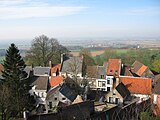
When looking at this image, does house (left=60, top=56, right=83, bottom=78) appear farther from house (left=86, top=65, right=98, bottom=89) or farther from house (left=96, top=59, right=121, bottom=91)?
house (left=96, top=59, right=121, bottom=91)

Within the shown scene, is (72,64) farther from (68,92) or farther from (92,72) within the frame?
(68,92)

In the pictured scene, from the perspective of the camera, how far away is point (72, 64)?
41.5 metres

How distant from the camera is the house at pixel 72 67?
41.0 m

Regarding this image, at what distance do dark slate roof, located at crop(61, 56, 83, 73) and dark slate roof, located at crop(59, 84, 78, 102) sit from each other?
410 inches

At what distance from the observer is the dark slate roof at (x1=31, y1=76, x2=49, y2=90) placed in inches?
1409

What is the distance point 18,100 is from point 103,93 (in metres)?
10.9

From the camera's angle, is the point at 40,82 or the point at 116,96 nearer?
the point at 116,96

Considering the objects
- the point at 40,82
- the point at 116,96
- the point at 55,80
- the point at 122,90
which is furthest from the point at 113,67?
the point at 40,82

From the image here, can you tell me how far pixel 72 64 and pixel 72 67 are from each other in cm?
53

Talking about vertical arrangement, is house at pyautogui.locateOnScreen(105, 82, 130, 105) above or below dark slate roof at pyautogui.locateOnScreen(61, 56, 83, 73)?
below

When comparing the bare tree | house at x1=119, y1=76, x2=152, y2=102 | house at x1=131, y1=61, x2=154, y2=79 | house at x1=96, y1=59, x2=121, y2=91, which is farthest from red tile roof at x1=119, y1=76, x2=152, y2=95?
the bare tree

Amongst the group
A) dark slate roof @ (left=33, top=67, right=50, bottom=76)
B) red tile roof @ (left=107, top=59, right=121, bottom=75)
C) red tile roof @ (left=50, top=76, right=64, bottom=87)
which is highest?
red tile roof @ (left=107, top=59, right=121, bottom=75)

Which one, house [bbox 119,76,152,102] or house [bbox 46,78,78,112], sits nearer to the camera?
house [bbox 46,78,78,112]

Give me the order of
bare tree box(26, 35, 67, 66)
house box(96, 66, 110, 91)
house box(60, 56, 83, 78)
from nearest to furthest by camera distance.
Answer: house box(96, 66, 110, 91) < house box(60, 56, 83, 78) < bare tree box(26, 35, 67, 66)
